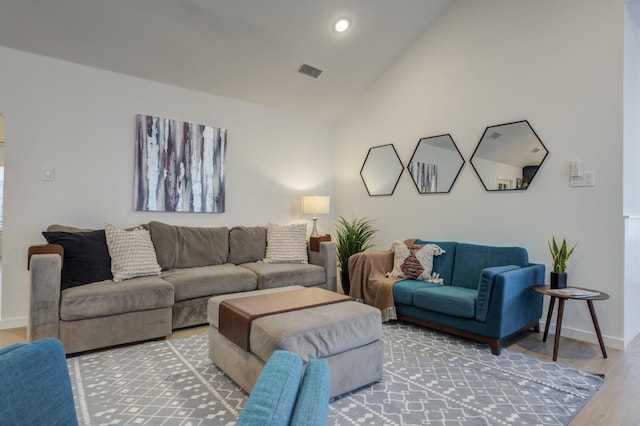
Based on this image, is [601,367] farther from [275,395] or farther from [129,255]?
[129,255]

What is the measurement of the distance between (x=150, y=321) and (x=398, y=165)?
3.26 metres

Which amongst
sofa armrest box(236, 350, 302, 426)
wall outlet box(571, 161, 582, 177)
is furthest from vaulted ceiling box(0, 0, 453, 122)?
sofa armrest box(236, 350, 302, 426)

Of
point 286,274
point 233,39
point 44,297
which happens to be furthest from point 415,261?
point 44,297

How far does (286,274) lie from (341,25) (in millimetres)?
2731

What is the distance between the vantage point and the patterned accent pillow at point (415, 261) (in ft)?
11.7

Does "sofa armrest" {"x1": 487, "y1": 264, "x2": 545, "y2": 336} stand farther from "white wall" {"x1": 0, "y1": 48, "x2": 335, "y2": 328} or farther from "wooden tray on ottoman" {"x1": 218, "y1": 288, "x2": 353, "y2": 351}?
"white wall" {"x1": 0, "y1": 48, "x2": 335, "y2": 328}

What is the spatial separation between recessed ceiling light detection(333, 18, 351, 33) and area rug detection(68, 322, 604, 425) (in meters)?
3.27

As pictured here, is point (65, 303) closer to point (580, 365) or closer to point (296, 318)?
point (296, 318)

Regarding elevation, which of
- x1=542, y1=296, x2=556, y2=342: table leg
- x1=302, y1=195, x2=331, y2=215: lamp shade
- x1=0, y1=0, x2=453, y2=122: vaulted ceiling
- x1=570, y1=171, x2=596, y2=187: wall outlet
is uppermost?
x1=0, y1=0, x2=453, y2=122: vaulted ceiling

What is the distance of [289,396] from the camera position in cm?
64

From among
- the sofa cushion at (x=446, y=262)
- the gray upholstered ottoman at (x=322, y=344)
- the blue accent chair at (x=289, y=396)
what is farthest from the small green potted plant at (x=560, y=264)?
the blue accent chair at (x=289, y=396)

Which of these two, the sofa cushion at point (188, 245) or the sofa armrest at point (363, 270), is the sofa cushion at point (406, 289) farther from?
the sofa cushion at point (188, 245)

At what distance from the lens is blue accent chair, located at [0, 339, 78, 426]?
2.51 feet

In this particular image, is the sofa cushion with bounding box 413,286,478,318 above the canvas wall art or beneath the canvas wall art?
beneath
